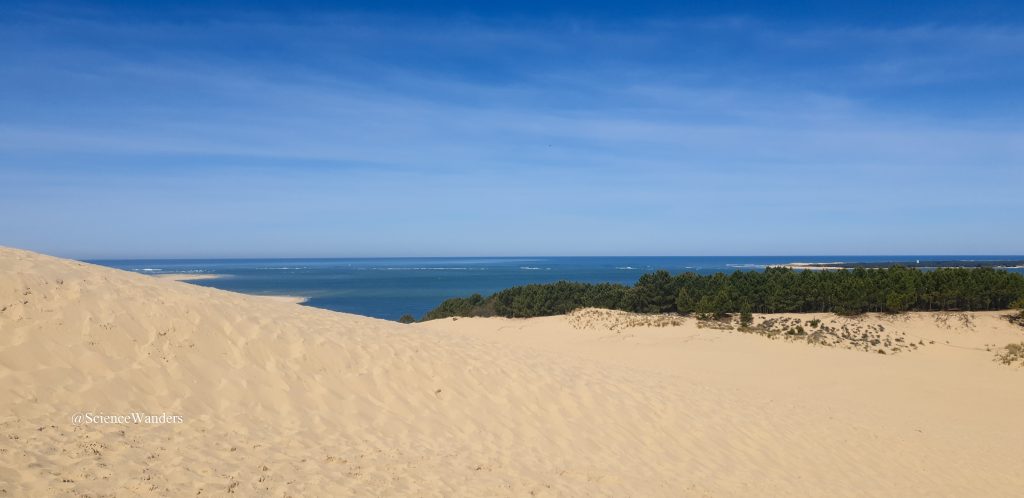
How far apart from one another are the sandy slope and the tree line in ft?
33.5

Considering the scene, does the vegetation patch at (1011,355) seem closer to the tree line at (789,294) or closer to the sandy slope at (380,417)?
the tree line at (789,294)

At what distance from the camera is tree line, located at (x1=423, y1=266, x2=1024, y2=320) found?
23.8 metres

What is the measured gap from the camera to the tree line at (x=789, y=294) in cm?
2375

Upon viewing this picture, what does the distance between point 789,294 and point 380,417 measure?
21.4m

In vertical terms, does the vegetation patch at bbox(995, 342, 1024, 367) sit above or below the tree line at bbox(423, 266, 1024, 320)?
below

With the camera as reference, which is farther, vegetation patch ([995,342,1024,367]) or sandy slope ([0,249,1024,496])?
vegetation patch ([995,342,1024,367])

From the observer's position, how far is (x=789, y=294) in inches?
996

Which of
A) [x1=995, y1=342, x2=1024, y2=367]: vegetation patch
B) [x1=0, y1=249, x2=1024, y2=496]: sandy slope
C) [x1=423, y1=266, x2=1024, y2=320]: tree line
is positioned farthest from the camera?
[x1=423, y1=266, x2=1024, y2=320]: tree line

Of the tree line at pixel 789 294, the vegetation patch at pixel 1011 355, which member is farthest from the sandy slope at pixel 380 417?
the tree line at pixel 789 294

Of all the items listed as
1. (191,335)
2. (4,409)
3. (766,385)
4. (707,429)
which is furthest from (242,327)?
(766,385)

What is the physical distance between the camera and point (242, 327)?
962 cm

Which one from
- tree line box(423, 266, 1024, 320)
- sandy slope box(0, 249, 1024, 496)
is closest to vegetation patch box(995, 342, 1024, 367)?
tree line box(423, 266, 1024, 320)

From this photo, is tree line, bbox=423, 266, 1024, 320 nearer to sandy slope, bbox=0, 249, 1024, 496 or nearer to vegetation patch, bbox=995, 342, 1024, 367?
vegetation patch, bbox=995, 342, 1024, 367

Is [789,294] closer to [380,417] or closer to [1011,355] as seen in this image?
[1011,355]
